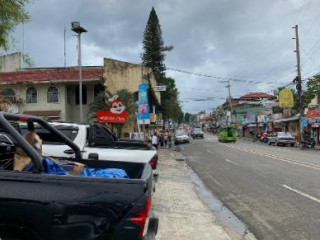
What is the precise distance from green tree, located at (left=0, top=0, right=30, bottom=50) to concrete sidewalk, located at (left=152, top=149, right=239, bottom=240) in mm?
4877

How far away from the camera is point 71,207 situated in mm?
3816

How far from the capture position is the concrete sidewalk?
28.3ft

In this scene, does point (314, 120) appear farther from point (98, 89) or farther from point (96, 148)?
point (96, 148)

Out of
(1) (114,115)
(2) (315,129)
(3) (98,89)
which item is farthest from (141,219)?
(2) (315,129)

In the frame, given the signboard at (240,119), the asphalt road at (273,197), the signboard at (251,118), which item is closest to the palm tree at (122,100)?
the asphalt road at (273,197)

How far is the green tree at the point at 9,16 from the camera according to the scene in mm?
9945

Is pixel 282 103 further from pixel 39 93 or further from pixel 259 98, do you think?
pixel 259 98

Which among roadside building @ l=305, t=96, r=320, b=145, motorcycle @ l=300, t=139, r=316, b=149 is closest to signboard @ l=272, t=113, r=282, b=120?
roadside building @ l=305, t=96, r=320, b=145

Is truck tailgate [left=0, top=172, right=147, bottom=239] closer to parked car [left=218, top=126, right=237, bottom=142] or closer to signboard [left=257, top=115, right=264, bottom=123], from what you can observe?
parked car [left=218, top=126, right=237, bottom=142]

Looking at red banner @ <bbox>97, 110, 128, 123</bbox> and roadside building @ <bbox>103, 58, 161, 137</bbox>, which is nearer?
red banner @ <bbox>97, 110, 128, 123</bbox>

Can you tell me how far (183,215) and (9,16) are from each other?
17.6ft

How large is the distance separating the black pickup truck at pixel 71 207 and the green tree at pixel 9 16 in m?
6.77

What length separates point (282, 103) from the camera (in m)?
55.5

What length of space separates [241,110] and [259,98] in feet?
22.5
